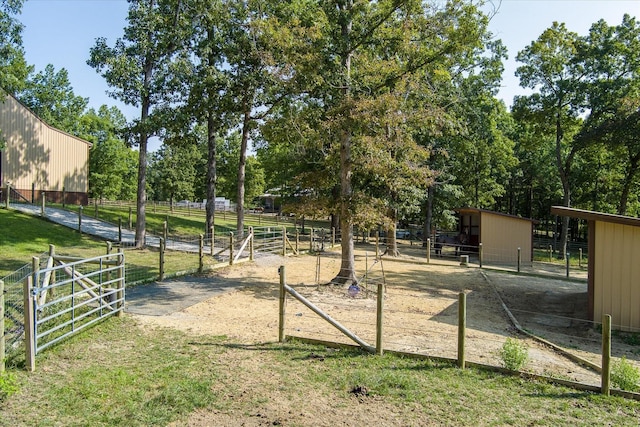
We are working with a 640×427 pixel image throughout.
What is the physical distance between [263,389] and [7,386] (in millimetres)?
2890

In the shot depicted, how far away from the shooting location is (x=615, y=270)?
10219mm

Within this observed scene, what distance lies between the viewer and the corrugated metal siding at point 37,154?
26.0 meters

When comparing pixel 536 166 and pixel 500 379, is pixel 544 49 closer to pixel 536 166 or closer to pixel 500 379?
pixel 536 166

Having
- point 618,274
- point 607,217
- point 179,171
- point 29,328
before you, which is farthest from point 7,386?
point 179,171

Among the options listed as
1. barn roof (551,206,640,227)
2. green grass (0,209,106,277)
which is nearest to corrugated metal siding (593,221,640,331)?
barn roof (551,206,640,227)

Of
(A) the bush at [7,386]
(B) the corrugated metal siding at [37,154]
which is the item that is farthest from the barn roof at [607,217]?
(B) the corrugated metal siding at [37,154]

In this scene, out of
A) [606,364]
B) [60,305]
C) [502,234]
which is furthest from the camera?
[502,234]

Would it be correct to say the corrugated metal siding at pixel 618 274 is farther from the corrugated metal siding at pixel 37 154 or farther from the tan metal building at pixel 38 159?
the corrugated metal siding at pixel 37 154

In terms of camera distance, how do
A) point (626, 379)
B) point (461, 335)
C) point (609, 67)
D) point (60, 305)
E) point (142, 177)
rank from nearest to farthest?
point (626, 379) → point (461, 335) → point (60, 305) → point (142, 177) → point (609, 67)

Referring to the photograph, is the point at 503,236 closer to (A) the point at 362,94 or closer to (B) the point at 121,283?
(A) the point at 362,94

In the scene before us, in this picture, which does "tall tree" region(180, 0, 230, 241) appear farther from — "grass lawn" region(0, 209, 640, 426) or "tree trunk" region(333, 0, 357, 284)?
"grass lawn" region(0, 209, 640, 426)

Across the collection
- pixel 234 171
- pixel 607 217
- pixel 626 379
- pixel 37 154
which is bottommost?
pixel 626 379

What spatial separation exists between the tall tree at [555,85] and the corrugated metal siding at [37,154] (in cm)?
2966

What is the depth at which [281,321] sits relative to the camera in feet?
25.4
